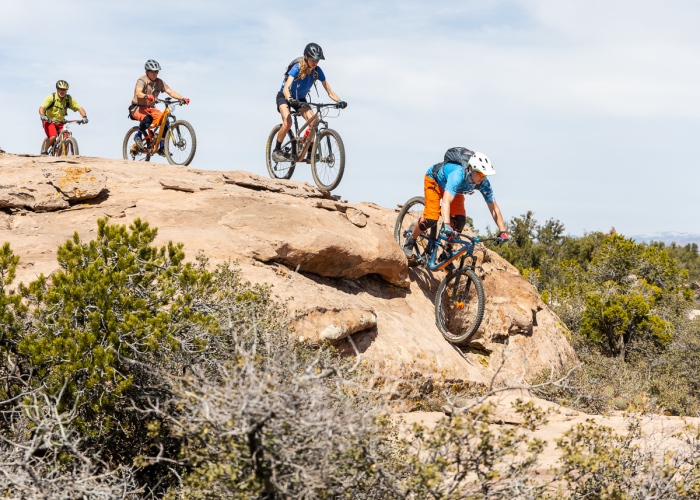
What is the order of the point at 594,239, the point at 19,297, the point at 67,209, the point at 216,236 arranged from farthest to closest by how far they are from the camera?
the point at 594,239, the point at 67,209, the point at 216,236, the point at 19,297

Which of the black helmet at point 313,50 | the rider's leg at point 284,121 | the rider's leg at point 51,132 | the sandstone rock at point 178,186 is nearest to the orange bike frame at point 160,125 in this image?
the rider's leg at point 284,121

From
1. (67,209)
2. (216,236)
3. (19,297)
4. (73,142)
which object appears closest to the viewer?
(19,297)

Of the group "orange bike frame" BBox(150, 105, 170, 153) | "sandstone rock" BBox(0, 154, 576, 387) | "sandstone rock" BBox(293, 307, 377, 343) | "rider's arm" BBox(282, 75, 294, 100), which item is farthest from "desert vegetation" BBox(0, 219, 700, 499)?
"orange bike frame" BBox(150, 105, 170, 153)

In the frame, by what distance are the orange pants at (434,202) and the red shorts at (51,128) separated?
764 cm

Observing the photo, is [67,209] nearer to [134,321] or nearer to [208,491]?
[134,321]

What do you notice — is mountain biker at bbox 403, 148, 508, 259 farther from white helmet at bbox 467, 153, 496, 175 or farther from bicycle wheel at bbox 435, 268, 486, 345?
bicycle wheel at bbox 435, 268, 486, 345

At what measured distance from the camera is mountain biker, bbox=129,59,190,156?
11.7 meters

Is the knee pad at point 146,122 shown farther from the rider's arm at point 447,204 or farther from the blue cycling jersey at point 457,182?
the rider's arm at point 447,204

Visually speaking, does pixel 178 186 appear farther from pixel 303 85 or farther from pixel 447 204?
pixel 447 204

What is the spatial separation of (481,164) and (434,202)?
1.13 m

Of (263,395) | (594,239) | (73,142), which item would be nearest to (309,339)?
(263,395)

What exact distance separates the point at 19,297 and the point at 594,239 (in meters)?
26.0

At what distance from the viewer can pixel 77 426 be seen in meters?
4.75

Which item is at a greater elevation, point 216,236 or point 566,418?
point 216,236
